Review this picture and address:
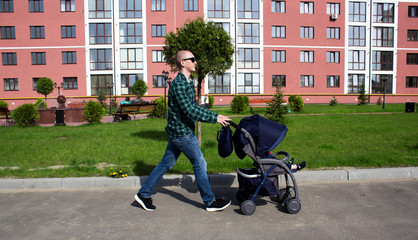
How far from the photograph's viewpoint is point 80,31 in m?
37.1

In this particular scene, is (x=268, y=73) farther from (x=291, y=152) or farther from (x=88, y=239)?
(x=88, y=239)

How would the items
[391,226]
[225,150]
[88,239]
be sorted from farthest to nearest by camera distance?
[225,150] < [391,226] < [88,239]

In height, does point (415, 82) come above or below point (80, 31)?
below

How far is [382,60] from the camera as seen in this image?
40594 mm

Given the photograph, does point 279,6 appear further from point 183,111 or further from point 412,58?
point 183,111

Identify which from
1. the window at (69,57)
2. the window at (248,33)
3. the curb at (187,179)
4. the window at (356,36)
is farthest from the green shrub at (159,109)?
the window at (356,36)

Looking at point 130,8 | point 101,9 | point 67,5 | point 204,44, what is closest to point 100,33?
point 101,9

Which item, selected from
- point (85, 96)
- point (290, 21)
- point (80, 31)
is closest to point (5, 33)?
point (80, 31)

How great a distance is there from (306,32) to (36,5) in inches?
1246

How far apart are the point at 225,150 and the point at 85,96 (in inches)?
1427

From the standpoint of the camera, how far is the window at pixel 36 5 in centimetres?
3712

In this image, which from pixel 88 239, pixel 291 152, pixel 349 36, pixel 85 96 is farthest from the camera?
pixel 349 36

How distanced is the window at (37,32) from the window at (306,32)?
99.2 feet

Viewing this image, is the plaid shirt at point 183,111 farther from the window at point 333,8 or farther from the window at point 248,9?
the window at point 333,8
